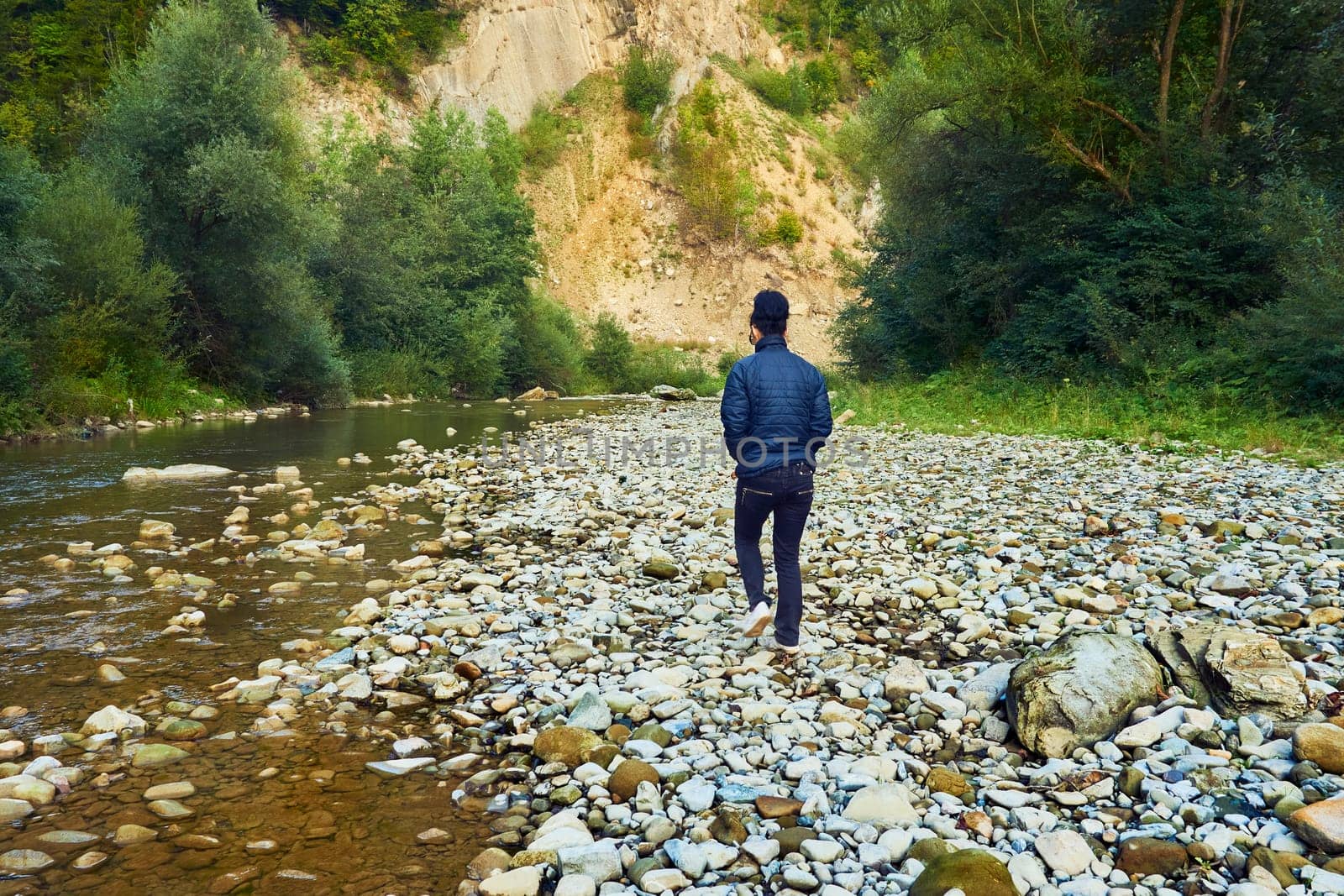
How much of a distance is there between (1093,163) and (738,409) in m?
17.0

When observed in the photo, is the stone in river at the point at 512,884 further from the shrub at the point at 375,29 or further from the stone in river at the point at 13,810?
the shrub at the point at 375,29

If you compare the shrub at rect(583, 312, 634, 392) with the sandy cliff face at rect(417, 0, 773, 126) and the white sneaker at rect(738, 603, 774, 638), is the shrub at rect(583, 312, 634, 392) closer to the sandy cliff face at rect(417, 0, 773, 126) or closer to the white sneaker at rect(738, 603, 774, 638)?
the sandy cliff face at rect(417, 0, 773, 126)

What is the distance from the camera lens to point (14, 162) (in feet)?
52.7

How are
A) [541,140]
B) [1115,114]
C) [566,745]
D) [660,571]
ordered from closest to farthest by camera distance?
[566,745] → [660,571] → [1115,114] → [541,140]

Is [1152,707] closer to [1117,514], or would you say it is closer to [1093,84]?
[1117,514]

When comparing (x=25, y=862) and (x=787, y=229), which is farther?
(x=787, y=229)

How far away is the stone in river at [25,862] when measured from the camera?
2.91m

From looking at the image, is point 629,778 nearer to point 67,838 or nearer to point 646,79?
point 67,838

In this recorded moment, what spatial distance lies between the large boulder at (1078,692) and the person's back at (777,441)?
1.54 m

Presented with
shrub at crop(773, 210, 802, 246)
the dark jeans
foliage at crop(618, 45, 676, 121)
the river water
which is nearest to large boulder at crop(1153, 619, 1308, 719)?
the dark jeans

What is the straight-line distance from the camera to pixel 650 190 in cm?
6612

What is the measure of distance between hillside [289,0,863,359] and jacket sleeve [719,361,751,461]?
→ 56300mm

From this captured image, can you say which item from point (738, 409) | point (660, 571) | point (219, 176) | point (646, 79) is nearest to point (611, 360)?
point (219, 176)

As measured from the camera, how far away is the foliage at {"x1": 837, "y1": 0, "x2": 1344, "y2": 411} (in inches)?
634
